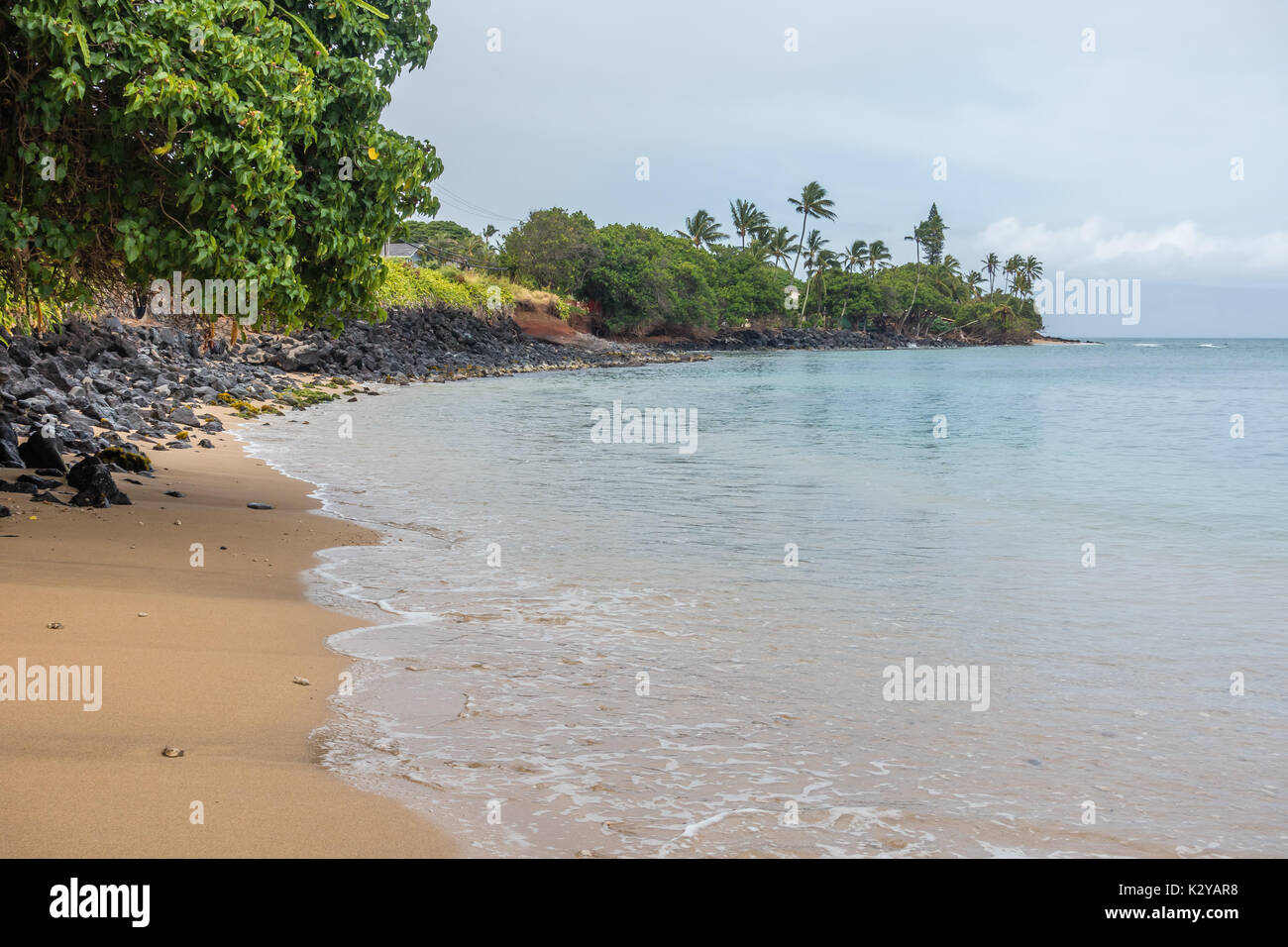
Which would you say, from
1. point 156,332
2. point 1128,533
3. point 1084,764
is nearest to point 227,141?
point 1084,764

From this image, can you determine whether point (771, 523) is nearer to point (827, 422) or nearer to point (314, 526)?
point (314, 526)

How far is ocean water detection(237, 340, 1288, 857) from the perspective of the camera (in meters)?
4.39

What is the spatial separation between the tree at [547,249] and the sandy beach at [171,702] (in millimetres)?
70477

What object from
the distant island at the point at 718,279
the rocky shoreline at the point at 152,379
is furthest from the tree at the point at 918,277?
the rocky shoreline at the point at 152,379

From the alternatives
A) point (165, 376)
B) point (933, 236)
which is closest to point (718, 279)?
point (933, 236)

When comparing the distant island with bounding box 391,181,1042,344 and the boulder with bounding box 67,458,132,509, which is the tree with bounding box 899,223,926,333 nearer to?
the distant island with bounding box 391,181,1042,344

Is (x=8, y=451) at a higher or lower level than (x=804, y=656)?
higher

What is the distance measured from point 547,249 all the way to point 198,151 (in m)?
71.5

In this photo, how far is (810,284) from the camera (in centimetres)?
12294

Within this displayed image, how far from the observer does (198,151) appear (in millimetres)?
7895

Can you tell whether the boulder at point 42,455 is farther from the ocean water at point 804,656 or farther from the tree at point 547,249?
the tree at point 547,249

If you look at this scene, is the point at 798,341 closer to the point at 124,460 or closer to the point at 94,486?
the point at 124,460

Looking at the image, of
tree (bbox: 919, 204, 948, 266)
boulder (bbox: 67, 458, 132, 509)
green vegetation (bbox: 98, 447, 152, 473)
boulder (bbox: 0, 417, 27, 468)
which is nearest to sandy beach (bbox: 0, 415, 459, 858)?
boulder (bbox: 67, 458, 132, 509)

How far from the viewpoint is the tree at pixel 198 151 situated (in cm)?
755
